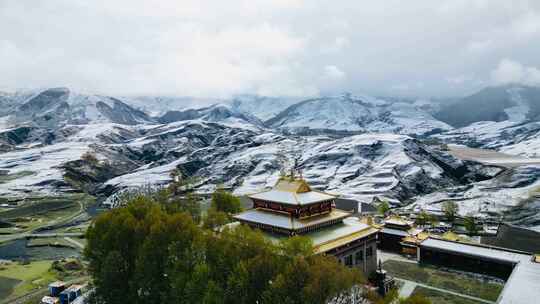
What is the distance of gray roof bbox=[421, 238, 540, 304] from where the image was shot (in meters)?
46.5

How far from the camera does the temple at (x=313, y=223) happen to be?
2014 inches

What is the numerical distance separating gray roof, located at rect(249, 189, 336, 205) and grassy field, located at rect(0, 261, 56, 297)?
1622 inches

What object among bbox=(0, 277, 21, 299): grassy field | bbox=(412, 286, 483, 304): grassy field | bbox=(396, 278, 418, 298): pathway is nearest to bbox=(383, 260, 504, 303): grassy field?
bbox=(396, 278, 418, 298): pathway

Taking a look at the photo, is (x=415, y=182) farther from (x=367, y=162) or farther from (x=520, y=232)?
(x=520, y=232)

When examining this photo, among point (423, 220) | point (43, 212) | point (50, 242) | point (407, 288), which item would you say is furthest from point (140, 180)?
point (407, 288)

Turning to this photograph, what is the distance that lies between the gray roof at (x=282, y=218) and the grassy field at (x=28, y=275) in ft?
127

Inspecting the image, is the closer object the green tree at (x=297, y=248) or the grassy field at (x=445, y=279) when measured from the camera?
the green tree at (x=297, y=248)

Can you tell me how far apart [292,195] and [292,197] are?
1.78 ft

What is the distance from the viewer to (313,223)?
52531 mm

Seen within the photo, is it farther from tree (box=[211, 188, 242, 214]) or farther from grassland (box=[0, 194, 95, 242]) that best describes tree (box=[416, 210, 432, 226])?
grassland (box=[0, 194, 95, 242])

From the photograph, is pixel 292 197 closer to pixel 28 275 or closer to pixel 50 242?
pixel 28 275

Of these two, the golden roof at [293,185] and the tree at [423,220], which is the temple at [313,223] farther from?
the tree at [423,220]

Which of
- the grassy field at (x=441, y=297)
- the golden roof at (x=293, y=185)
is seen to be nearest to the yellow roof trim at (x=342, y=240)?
the golden roof at (x=293, y=185)

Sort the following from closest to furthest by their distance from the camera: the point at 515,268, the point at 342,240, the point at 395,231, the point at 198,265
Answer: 1. the point at 198,265
2. the point at 342,240
3. the point at 515,268
4. the point at 395,231
